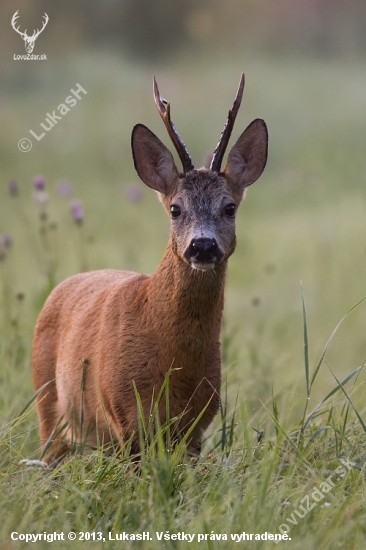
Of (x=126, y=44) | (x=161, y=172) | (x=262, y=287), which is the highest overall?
(x=126, y=44)

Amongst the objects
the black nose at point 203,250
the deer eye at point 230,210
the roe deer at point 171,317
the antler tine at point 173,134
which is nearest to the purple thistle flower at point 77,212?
the roe deer at point 171,317

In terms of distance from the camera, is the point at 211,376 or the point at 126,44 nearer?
the point at 211,376

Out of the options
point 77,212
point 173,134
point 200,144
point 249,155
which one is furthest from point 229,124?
point 200,144

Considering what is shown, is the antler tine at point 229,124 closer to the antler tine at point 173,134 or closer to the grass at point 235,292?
the antler tine at point 173,134

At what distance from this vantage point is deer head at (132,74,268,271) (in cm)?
484

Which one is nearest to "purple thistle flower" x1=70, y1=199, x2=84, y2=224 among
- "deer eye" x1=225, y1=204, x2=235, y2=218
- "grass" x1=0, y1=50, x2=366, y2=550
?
"grass" x1=0, y1=50, x2=366, y2=550

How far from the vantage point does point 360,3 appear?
22.0 m

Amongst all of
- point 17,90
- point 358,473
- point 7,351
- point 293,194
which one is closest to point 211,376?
point 358,473

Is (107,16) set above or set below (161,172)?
above

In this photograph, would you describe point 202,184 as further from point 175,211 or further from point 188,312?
point 188,312

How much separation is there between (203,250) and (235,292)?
7.16 m

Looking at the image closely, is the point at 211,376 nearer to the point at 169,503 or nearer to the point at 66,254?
the point at 169,503

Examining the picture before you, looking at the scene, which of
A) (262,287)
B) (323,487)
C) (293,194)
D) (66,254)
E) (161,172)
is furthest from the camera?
(293,194)

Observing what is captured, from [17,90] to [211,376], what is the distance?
49.3ft
